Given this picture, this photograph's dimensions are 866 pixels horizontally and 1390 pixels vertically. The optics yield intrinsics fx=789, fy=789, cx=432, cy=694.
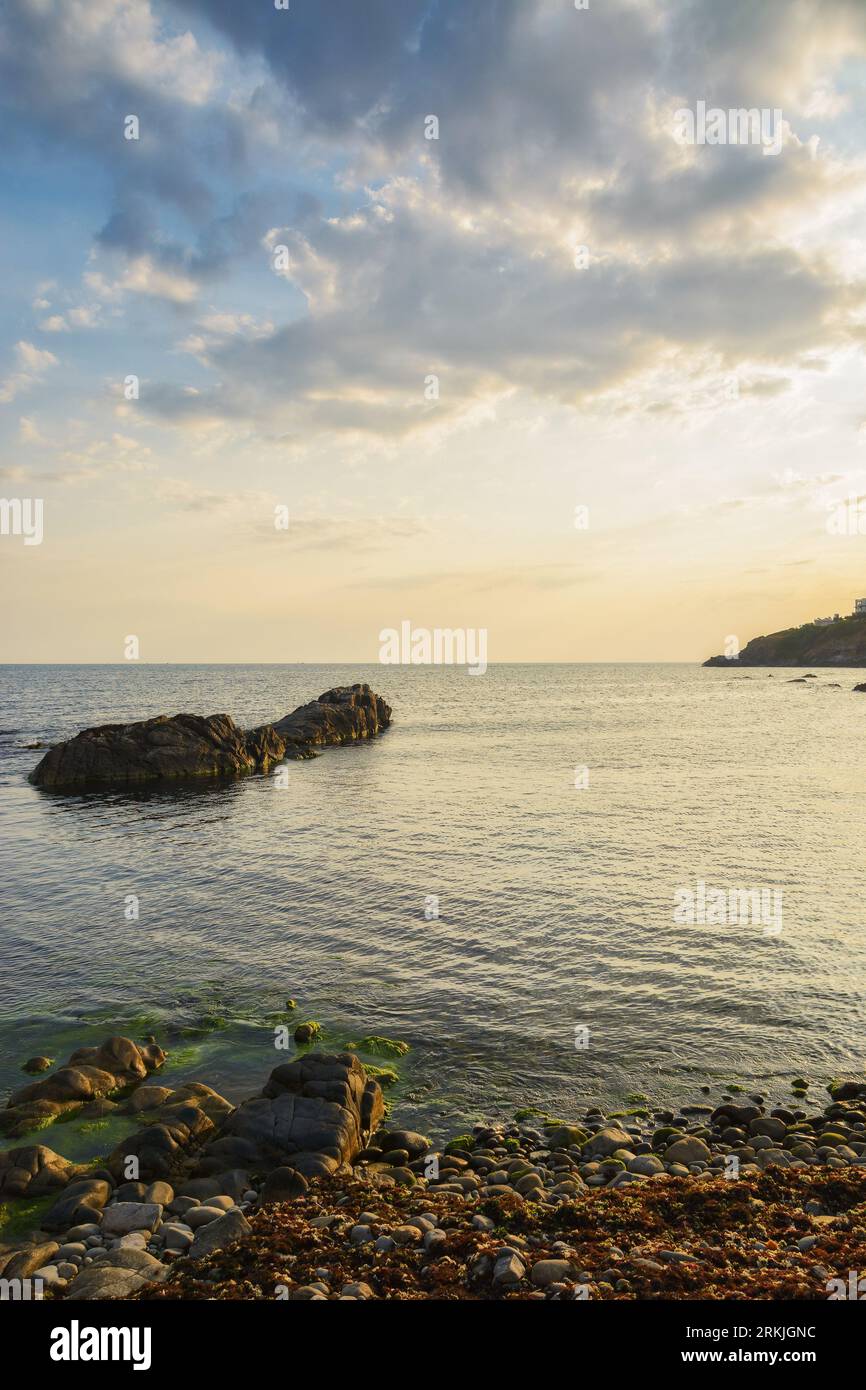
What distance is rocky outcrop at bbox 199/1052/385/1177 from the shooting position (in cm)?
1350

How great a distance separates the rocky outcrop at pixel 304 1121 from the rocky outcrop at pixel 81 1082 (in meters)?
3.73

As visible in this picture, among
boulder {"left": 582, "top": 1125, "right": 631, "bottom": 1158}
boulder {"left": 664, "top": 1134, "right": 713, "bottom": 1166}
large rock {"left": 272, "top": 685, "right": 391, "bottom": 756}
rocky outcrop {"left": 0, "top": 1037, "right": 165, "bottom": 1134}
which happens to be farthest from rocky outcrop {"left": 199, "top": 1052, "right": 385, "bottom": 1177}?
large rock {"left": 272, "top": 685, "right": 391, "bottom": 756}

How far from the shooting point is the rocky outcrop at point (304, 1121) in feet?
44.3

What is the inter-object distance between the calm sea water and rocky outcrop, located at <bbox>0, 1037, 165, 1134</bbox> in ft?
2.18

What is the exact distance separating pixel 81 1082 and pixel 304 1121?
5.37 m

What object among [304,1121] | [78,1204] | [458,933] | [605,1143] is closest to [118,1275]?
[78,1204]

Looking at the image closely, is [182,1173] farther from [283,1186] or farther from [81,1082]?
[81,1082]

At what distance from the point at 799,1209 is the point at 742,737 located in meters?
82.7

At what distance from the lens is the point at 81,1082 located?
16.2m

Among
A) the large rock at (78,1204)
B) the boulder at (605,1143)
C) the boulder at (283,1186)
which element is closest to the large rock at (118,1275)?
the large rock at (78,1204)

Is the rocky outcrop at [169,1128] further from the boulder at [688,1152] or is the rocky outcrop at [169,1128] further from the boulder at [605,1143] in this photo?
the boulder at [688,1152]

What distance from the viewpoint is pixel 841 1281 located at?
8781 millimetres

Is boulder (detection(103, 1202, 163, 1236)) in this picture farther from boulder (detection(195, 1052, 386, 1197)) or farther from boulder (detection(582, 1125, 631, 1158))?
boulder (detection(582, 1125, 631, 1158))
